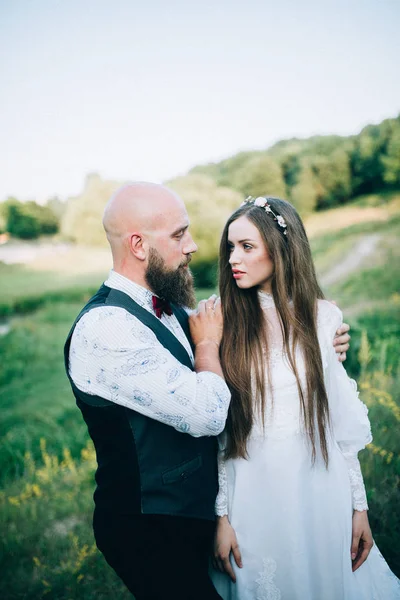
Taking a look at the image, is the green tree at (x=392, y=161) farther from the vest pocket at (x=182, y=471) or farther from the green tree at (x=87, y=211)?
the vest pocket at (x=182, y=471)

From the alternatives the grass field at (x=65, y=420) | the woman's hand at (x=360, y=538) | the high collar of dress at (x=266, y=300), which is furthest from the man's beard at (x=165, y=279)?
the grass field at (x=65, y=420)

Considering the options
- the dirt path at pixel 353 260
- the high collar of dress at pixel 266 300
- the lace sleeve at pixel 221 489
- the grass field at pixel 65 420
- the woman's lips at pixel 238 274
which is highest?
the woman's lips at pixel 238 274

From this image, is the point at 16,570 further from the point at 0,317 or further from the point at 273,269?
the point at 0,317

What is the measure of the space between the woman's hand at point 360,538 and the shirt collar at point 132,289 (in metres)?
1.48

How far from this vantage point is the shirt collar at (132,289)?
1854mm

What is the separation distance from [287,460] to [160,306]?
0.97 m

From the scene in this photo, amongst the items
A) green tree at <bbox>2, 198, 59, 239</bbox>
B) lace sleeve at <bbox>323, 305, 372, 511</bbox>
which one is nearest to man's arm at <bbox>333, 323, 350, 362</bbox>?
lace sleeve at <bbox>323, 305, 372, 511</bbox>

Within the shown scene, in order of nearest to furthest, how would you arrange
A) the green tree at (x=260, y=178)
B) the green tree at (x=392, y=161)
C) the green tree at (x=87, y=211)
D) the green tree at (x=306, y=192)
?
1. the green tree at (x=392, y=161)
2. the green tree at (x=306, y=192)
3. the green tree at (x=87, y=211)
4. the green tree at (x=260, y=178)

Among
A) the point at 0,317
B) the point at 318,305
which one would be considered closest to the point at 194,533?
the point at 318,305

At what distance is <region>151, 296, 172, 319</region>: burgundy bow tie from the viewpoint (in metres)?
1.89

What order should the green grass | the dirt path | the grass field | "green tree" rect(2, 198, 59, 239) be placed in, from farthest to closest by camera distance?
"green tree" rect(2, 198, 59, 239) < the green grass < the dirt path < the grass field

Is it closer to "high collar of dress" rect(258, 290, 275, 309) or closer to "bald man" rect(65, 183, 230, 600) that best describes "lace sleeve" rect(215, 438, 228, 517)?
"bald man" rect(65, 183, 230, 600)

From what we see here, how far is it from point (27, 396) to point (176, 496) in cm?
610

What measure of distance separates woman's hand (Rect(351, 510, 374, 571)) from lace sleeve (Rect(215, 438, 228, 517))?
67 cm
